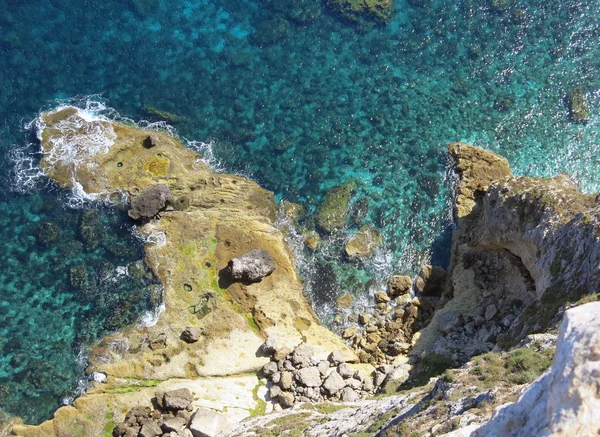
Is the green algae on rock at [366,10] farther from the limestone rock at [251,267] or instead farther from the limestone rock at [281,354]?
the limestone rock at [281,354]

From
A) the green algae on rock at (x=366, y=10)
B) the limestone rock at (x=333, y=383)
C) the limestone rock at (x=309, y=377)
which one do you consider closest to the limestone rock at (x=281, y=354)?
the limestone rock at (x=309, y=377)

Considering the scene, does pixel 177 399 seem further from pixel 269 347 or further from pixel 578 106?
pixel 578 106

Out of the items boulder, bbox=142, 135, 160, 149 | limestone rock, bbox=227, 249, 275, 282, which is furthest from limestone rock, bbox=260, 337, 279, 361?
boulder, bbox=142, 135, 160, 149

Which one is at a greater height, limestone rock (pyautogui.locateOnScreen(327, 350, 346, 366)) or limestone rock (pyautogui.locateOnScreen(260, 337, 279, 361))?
limestone rock (pyautogui.locateOnScreen(260, 337, 279, 361))

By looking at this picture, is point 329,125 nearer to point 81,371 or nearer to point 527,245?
point 527,245

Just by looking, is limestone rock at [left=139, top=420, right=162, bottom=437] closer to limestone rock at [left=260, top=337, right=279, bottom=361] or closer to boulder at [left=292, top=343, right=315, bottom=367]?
limestone rock at [left=260, top=337, right=279, bottom=361]

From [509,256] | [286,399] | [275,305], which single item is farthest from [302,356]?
[509,256]
